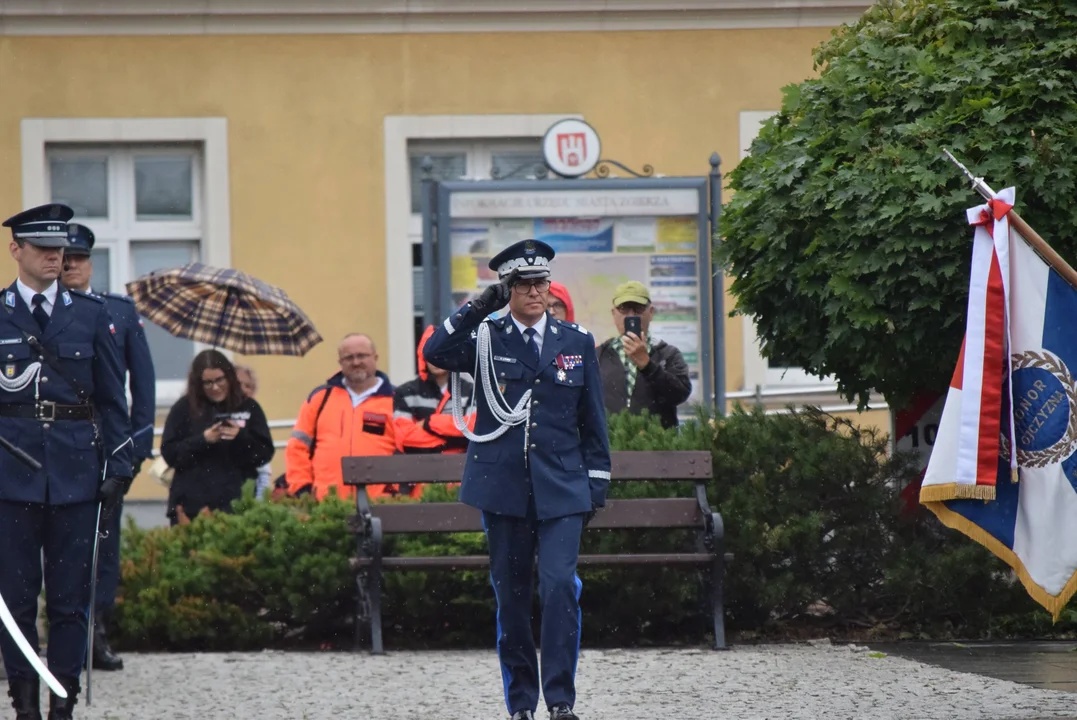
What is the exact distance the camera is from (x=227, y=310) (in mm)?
13023

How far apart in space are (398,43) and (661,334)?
5.26m

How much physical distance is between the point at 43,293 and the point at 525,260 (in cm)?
184

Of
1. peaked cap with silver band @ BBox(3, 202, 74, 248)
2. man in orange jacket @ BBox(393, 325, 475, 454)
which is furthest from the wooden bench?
peaked cap with silver band @ BBox(3, 202, 74, 248)

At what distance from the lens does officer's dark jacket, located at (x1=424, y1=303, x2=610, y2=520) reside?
6.93 meters

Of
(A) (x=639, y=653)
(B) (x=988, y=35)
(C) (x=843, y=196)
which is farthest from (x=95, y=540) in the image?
(B) (x=988, y=35)

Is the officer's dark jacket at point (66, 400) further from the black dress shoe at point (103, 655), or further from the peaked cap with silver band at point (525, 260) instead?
the black dress shoe at point (103, 655)

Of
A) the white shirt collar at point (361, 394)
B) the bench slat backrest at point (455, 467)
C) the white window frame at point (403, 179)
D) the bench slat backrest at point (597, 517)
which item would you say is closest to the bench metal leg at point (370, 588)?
the bench slat backrest at point (597, 517)

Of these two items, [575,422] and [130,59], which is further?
[130,59]

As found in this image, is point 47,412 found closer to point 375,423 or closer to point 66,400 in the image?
point 66,400

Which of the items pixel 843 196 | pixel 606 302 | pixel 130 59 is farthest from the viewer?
pixel 130 59

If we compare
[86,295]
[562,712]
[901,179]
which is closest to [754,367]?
[901,179]

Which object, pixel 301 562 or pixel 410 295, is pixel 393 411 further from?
pixel 410 295

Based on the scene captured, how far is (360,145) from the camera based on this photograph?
655 inches

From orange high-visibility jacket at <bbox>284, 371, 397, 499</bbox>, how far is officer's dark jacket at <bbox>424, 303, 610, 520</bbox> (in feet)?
11.2
